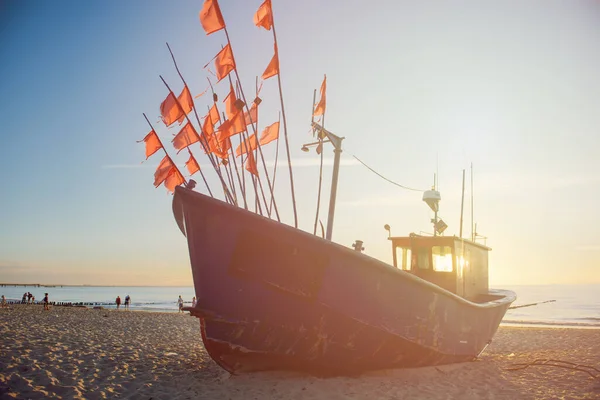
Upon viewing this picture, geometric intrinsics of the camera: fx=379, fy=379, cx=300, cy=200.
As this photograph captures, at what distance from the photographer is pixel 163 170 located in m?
9.39

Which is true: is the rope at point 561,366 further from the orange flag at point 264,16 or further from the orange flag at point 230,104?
the orange flag at point 264,16

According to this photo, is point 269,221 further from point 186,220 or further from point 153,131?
Answer: point 153,131

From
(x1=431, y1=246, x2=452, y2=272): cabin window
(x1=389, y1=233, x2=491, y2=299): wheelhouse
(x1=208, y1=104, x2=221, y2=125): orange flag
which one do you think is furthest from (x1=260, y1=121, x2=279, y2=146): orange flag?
(x1=431, y1=246, x2=452, y2=272): cabin window

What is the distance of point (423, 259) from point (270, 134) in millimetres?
5107

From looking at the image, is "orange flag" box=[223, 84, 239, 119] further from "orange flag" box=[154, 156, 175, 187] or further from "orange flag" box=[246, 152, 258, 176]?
"orange flag" box=[154, 156, 175, 187]

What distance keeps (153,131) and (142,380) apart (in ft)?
18.0

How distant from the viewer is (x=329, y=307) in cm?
610

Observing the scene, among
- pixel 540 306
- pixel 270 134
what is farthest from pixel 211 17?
pixel 540 306

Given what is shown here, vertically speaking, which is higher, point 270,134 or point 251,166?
point 270,134

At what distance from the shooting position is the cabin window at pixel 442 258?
9.60 metres

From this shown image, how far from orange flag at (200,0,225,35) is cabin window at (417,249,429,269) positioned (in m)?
7.14

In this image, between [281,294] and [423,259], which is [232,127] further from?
[423,259]

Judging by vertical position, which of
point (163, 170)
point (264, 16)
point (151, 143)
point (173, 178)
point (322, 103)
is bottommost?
point (173, 178)

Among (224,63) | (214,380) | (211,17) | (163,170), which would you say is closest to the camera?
(214,380)
